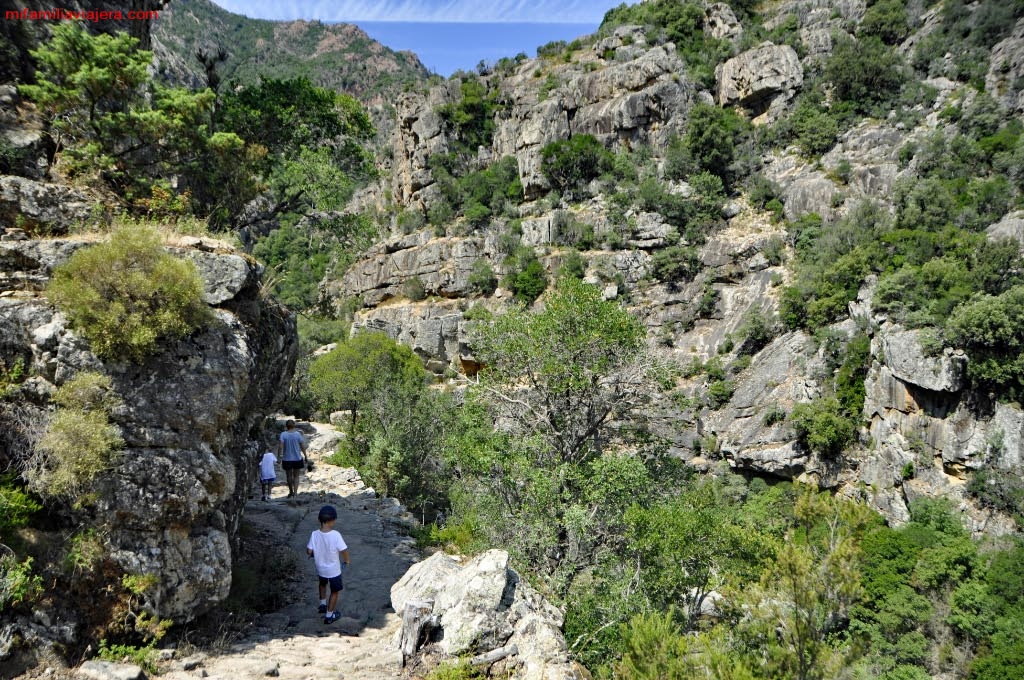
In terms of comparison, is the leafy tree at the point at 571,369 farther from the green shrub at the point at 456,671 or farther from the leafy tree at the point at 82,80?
the leafy tree at the point at 82,80

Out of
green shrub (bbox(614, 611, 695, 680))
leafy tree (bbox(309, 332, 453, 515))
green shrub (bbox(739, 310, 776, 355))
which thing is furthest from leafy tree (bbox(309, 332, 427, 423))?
green shrub (bbox(739, 310, 776, 355))

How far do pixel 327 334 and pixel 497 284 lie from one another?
12.6m

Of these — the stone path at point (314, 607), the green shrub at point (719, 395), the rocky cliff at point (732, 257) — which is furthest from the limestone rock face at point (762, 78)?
the stone path at point (314, 607)

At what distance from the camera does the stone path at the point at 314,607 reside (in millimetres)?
4867

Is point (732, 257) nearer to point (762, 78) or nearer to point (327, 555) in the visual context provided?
point (762, 78)

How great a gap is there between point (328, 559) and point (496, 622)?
→ 2.22 metres

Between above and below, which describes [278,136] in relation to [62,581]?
above

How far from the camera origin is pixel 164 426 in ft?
17.1

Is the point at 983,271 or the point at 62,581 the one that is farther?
the point at 983,271

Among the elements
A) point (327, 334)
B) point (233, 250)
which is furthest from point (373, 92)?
point (233, 250)

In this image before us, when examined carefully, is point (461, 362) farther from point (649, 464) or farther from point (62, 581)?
point (62, 581)

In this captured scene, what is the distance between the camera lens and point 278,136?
1029cm

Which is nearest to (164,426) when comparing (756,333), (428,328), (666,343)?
(666,343)

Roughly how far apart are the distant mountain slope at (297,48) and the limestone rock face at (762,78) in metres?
66.2
